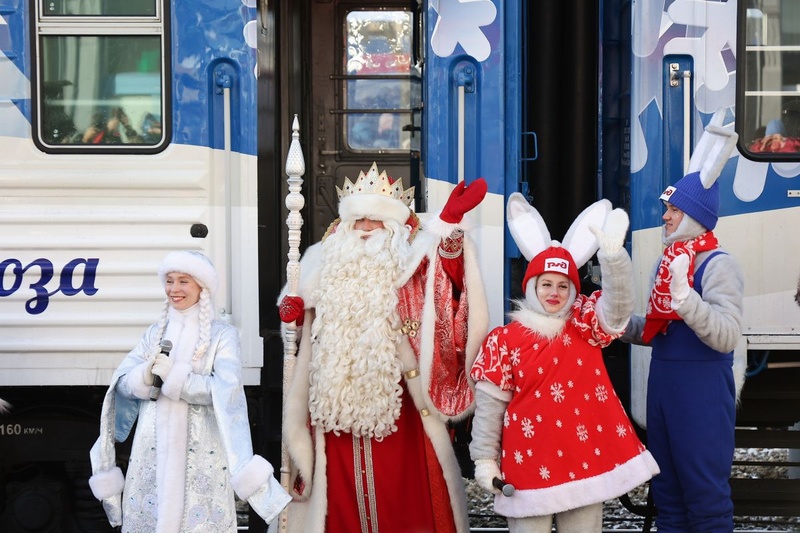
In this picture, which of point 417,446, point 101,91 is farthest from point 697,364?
point 101,91

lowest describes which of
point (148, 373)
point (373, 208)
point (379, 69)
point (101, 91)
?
point (148, 373)

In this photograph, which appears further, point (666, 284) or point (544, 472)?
point (666, 284)

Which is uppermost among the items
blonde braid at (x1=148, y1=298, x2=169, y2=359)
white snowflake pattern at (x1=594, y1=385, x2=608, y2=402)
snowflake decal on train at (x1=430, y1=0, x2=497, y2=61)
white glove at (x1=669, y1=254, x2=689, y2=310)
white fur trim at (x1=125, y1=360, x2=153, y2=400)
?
snowflake decal on train at (x1=430, y1=0, x2=497, y2=61)

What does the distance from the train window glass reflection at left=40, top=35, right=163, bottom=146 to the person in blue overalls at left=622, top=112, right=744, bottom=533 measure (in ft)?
7.19

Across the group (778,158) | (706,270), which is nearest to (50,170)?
(706,270)

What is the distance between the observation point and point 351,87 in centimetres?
560

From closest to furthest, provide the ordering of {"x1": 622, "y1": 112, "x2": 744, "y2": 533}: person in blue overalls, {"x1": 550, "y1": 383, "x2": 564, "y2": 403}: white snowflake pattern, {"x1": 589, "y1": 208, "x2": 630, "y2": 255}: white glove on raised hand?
{"x1": 589, "y1": 208, "x2": 630, "y2": 255}: white glove on raised hand, {"x1": 550, "y1": 383, "x2": 564, "y2": 403}: white snowflake pattern, {"x1": 622, "y1": 112, "x2": 744, "y2": 533}: person in blue overalls

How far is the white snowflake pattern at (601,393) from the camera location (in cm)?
341

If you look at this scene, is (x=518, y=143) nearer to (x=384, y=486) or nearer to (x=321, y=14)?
(x=384, y=486)

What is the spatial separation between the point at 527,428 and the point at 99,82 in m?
2.32

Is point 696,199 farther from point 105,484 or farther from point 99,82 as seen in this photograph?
point 99,82

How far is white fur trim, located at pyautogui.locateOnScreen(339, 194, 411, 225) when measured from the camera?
3.77 m

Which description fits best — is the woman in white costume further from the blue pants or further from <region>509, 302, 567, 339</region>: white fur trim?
the blue pants

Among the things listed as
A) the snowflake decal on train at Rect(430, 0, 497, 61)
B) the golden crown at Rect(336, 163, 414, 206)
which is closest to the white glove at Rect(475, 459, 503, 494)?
the golden crown at Rect(336, 163, 414, 206)
